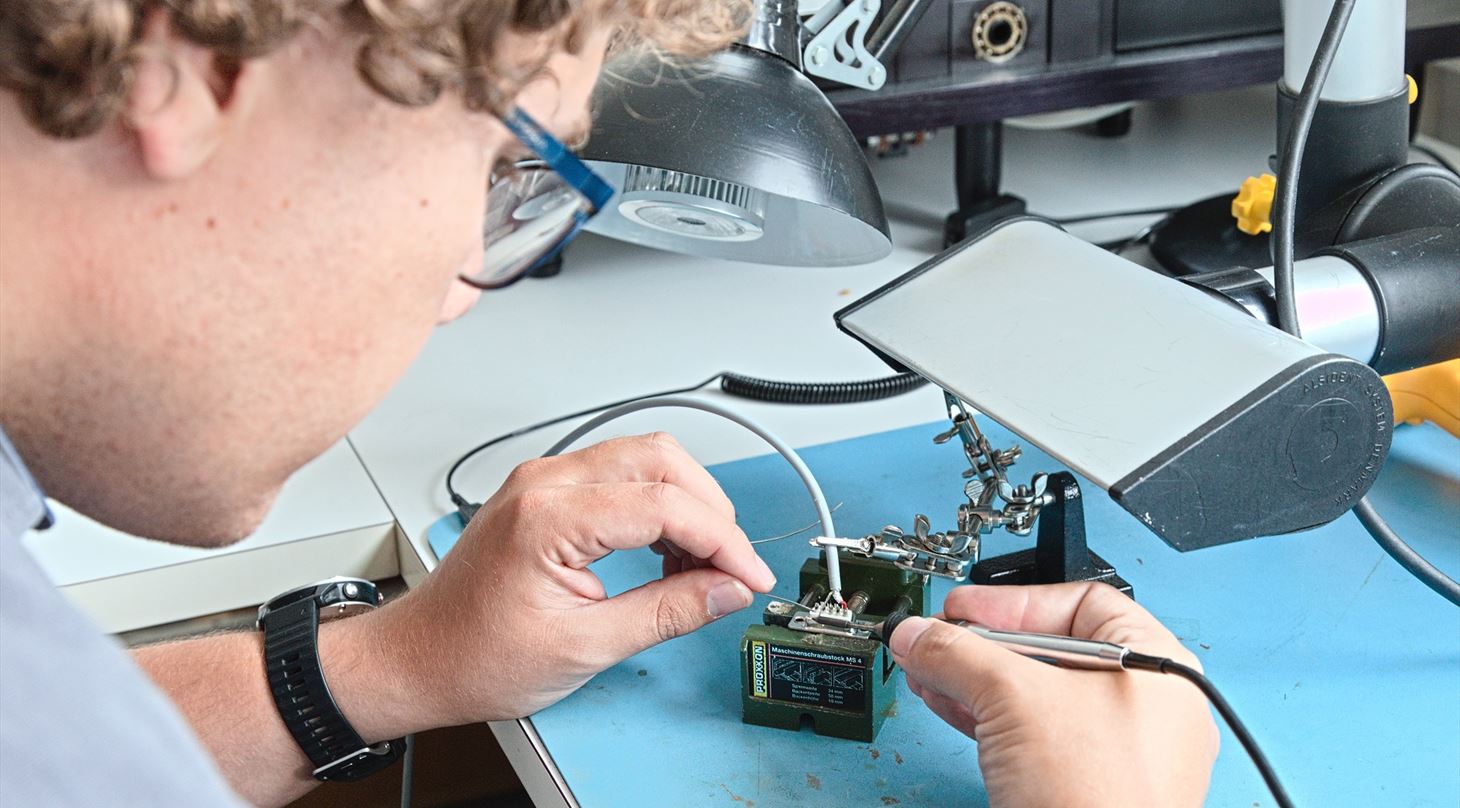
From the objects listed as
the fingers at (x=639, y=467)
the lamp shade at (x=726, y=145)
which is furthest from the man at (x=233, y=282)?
the fingers at (x=639, y=467)

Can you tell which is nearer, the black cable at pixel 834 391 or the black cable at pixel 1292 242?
the black cable at pixel 1292 242

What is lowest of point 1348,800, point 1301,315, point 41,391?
point 1348,800

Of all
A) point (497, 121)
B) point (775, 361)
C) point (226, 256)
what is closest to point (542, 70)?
point (497, 121)

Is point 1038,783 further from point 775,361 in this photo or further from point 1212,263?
point 1212,263

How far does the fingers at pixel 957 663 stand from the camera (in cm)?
73

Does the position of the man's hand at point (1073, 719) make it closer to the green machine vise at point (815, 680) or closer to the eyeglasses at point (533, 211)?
the green machine vise at point (815, 680)

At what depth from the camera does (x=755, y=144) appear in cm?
86

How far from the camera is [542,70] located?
0.58 m

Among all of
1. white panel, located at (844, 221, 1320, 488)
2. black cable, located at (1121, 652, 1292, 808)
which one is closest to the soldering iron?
black cable, located at (1121, 652, 1292, 808)

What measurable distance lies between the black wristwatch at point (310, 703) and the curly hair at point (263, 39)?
476 mm

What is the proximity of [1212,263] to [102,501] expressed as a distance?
42.8 inches

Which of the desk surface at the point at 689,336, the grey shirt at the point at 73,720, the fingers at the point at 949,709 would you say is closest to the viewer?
the grey shirt at the point at 73,720

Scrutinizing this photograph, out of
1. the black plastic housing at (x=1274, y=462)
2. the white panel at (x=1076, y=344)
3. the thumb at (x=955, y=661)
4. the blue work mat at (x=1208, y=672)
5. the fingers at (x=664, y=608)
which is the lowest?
the blue work mat at (x=1208, y=672)

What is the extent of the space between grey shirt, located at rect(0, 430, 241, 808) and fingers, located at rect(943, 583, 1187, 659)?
0.48 meters
